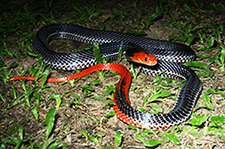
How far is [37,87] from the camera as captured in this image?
A: 540 cm

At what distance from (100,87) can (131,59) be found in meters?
1.16

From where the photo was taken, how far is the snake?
435cm

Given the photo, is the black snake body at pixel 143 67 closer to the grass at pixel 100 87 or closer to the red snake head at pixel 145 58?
the grass at pixel 100 87

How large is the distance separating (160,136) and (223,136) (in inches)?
46.5

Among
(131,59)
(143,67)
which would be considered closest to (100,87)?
(131,59)

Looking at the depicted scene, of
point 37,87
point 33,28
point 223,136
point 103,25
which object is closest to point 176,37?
point 103,25

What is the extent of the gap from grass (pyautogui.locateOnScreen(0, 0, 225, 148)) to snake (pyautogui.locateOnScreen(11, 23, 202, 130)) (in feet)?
0.60

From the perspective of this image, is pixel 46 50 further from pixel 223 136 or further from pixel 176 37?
pixel 223 136

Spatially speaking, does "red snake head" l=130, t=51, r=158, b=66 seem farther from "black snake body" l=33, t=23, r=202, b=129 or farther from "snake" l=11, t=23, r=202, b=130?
"black snake body" l=33, t=23, r=202, b=129

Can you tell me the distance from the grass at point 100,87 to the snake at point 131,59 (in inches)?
7.1

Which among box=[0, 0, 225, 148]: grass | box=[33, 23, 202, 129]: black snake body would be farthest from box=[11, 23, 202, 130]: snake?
box=[0, 0, 225, 148]: grass

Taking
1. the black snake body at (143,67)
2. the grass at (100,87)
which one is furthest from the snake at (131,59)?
the grass at (100,87)

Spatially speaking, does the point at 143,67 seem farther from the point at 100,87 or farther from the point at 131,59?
the point at 100,87

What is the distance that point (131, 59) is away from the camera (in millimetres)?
5773
